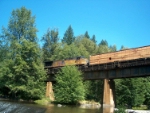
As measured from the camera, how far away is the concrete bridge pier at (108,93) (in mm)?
34781

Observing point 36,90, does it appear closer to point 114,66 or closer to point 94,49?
point 114,66

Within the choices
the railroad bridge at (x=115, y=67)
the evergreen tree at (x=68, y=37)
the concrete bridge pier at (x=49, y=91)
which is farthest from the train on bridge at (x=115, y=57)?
the evergreen tree at (x=68, y=37)

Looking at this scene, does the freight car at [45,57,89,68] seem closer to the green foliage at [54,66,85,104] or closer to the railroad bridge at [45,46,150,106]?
the railroad bridge at [45,46,150,106]

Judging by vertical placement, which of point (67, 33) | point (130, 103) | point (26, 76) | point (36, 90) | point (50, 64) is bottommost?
point (130, 103)

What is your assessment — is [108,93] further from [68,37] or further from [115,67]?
[68,37]

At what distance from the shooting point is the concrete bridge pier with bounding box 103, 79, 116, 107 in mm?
34781

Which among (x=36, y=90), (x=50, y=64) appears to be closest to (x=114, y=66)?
(x=36, y=90)

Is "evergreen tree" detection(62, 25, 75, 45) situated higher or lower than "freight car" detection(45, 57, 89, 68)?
higher

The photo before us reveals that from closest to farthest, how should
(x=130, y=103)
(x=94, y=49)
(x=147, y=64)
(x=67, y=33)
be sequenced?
1. (x=147, y=64)
2. (x=130, y=103)
3. (x=94, y=49)
4. (x=67, y=33)

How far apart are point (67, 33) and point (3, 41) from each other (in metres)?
67.0

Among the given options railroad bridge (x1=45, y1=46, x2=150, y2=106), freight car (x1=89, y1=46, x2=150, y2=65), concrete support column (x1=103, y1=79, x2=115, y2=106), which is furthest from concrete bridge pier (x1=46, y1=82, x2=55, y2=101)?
concrete support column (x1=103, y1=79, x2=115, y2=106)

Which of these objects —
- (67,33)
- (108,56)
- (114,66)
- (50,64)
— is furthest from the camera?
(67,33)

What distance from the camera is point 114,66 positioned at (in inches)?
1361

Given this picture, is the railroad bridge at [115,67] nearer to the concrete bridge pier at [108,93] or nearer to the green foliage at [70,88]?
the concrete bridge pier at [108,93]
